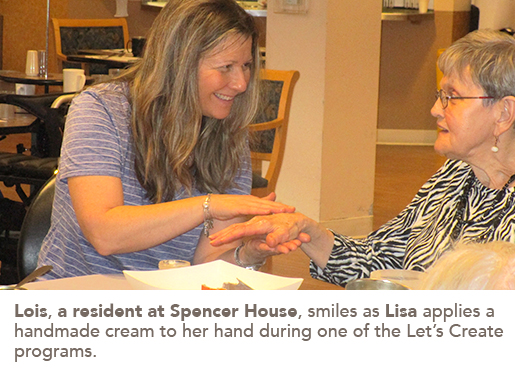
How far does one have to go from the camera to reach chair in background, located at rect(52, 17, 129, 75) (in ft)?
25.2

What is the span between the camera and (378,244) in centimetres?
199

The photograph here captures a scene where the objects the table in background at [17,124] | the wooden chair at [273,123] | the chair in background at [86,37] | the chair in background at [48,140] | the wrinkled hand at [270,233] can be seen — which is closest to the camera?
the wrinkled hand at [270,233]

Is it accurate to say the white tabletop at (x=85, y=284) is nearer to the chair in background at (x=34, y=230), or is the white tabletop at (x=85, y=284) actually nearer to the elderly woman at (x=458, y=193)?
the elderly woman at (x=458, y=193)

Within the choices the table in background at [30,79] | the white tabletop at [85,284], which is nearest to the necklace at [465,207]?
the white tabletop at [85,284]

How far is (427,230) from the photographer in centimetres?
192

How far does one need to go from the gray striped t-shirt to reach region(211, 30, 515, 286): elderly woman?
1.02 ft

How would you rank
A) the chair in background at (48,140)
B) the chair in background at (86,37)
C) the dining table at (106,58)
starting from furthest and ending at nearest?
the chair in background at (86,37)
the dining table at (106,58)
the chair in background at (48,140)

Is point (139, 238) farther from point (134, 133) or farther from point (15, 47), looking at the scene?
point (15, 47)

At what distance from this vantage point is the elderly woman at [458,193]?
1.74 meters

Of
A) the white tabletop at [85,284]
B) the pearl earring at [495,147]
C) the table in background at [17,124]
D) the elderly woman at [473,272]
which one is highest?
the pearl earring at [495,147]

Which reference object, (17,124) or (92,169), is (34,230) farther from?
(17,124)

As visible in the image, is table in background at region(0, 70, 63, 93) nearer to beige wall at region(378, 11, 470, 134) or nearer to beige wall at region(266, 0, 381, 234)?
beige wall at region(266, 0, 381, 234)
